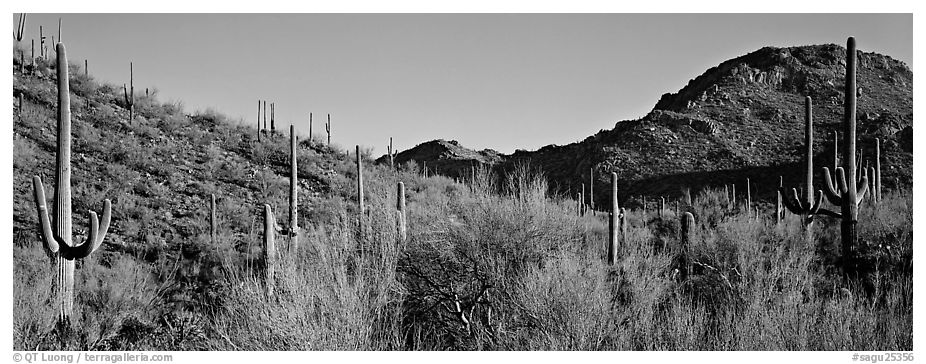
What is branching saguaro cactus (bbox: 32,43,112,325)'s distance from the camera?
892 centimetres

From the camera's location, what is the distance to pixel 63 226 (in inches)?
358

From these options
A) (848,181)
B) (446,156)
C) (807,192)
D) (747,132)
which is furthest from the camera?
(446,156)

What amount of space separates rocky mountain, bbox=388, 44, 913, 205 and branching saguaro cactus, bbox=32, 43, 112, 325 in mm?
26303

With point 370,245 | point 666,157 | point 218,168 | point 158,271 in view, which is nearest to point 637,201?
point 666,157

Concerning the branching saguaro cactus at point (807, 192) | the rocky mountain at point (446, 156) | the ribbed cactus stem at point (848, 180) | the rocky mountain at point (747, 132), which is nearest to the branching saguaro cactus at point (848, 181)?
the ribbed cactus stem at point (848, 180)

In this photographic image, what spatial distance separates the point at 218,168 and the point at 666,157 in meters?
24.8

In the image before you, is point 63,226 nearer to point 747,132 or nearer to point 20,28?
point 20,28

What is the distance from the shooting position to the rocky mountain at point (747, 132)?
37.0 meters

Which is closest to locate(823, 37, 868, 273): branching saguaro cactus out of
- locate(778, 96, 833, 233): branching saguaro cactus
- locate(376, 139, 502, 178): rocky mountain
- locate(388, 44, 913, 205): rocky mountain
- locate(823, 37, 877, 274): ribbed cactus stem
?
locate(823, 37, 877, 274): ribbed cactus stem

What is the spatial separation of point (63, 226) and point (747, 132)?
38.9 meters

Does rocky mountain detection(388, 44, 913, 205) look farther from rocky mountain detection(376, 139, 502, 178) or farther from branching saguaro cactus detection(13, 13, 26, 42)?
branching saguaro cactus detection(13, 13, 26, 42)

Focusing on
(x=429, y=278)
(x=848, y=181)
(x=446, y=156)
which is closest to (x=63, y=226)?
(x=429, y=278)

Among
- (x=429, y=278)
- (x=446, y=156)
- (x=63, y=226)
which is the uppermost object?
(x=446, y=156)

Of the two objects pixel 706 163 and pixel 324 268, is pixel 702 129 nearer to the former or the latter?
pixel 706 163
